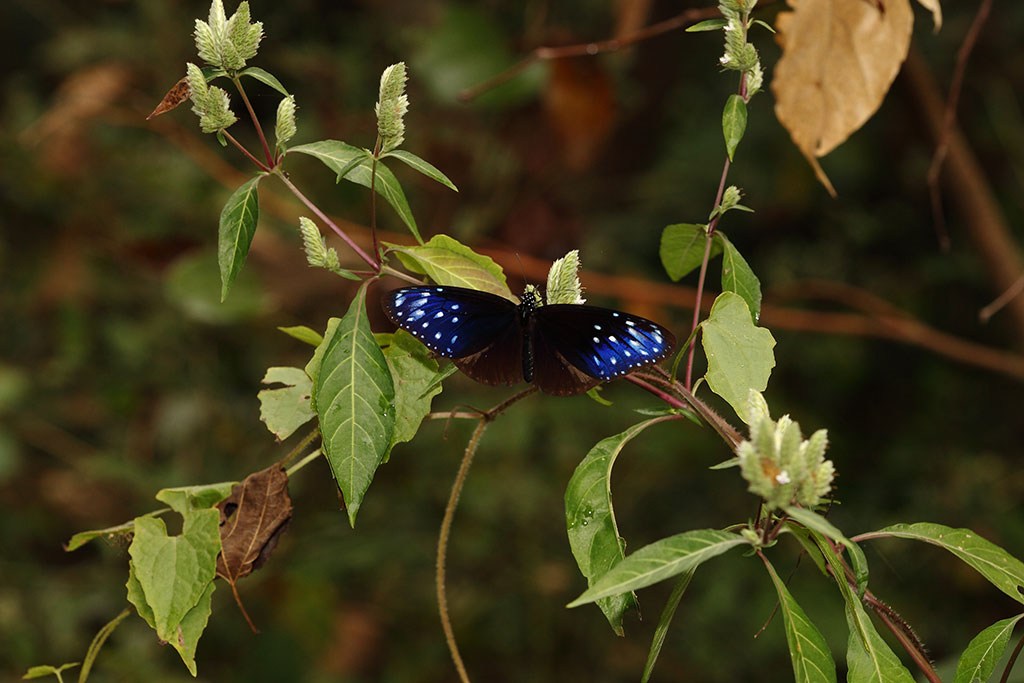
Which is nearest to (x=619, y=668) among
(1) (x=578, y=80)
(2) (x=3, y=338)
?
(1) (x=578, y=80)

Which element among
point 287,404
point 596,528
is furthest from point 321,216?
point 596,528

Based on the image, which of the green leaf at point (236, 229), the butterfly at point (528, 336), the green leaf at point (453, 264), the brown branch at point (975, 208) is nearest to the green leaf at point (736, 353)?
the butterfly at point (528, 336)

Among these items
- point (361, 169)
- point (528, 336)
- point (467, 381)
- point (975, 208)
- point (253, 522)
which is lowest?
point (467, 381)

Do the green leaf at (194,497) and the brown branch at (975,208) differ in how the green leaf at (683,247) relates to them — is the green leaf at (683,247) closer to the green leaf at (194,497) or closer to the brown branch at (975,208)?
the green leaf at (194,497)

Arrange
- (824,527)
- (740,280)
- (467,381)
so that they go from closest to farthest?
(824,527) < (740,280) < (467,381)

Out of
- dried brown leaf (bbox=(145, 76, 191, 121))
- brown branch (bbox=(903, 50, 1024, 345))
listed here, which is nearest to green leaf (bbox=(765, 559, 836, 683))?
dried brown leaf (bbox=(145, 76, 191, 121))

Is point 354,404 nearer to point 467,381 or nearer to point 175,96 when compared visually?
point 175,96

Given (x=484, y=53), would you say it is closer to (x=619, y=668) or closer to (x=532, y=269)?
(x=532, y=269)
